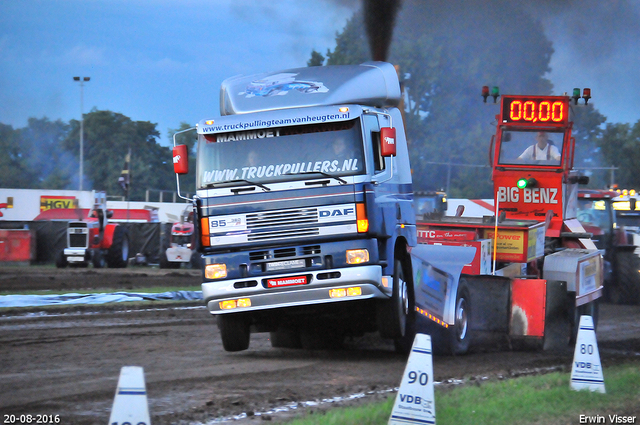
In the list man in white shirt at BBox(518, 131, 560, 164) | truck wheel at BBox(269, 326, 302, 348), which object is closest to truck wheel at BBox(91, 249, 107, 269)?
man in white shirt at BBox(518, 131, 560, 164)

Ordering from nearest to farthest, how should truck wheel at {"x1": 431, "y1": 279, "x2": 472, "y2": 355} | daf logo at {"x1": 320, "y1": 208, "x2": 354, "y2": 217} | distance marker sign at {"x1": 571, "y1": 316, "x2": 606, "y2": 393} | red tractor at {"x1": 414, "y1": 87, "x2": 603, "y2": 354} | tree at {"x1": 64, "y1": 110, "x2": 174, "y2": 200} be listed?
distance marker sign at {"x1": 571, "y1": 316, "x2": 606, "y2": 393} → daf logo at {"x1": 320, "y1": 208, "x2": 354, "y2": 217} → truck wheel at {"x1": 431, "y1": 279, "x2": 472, "y2": 355} → red tractor at {"x1": 414, "y1": 87, "x2": 603, "y2": 354} → tree at {"x1": 64, "y1": 110, "x2": 174, "y2": 200}

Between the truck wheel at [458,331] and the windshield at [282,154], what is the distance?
2.97 m

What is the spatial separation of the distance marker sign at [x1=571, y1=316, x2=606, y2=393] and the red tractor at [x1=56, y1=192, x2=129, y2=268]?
82.3 ft

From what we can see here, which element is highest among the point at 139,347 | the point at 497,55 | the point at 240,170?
the point at 497,55

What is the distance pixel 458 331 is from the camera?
11.8 m

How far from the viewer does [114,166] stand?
3066 inches

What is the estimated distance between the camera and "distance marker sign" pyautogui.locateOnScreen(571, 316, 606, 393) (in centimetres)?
801


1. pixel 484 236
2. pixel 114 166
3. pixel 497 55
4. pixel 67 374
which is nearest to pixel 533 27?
pixel 497 55

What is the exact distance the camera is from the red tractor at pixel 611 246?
63.7ft

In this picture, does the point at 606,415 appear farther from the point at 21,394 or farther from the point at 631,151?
the point at 631,151

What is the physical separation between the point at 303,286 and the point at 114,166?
7077 centimetres

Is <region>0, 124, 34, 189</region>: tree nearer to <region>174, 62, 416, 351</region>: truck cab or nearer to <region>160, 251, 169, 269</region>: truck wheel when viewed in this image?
<region>160, 251, 169, 269</region>: truck wheel

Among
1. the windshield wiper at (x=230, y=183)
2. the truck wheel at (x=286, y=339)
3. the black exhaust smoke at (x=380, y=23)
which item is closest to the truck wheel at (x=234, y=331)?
the truck wheel at (x=286, y=339)

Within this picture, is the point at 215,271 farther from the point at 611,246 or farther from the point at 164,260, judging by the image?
the point at 164,260
